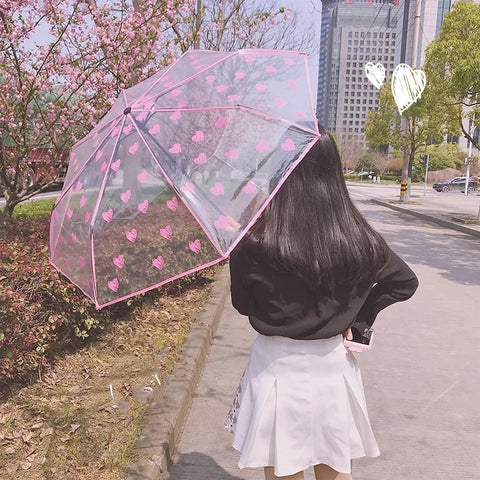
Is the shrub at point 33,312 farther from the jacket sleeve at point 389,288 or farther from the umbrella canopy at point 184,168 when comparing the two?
the jacket sleeve at point 389,288

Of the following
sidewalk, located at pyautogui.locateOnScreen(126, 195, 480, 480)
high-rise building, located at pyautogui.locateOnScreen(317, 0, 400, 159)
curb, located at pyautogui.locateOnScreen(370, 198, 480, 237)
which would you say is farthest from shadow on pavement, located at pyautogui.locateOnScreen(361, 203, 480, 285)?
high-rise building, located at pyautogui.locateOnScreen(317, 0, 400, 159)

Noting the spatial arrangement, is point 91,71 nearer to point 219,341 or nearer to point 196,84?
point 219,341

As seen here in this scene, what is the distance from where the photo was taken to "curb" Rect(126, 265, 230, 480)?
2.64 metres

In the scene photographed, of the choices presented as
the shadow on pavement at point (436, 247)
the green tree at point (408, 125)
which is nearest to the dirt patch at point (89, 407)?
the shadow on pavement at point (436, 247)

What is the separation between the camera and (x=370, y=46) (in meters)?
78.5

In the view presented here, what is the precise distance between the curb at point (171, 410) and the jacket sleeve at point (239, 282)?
133cm

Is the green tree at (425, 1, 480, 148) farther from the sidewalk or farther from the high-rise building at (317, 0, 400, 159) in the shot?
the high-rise building at (317, 0, 400, 159)

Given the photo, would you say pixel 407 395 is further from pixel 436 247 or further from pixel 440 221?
pixel 440 221

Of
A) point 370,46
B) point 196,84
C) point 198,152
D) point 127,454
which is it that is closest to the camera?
point 198,152

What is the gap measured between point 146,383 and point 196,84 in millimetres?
2291

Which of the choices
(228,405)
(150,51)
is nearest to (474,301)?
(228,405)

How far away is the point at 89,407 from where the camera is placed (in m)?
3.23

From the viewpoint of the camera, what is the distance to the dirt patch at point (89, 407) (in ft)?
8.63

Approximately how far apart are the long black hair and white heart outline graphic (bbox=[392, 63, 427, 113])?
1751 centimetres
